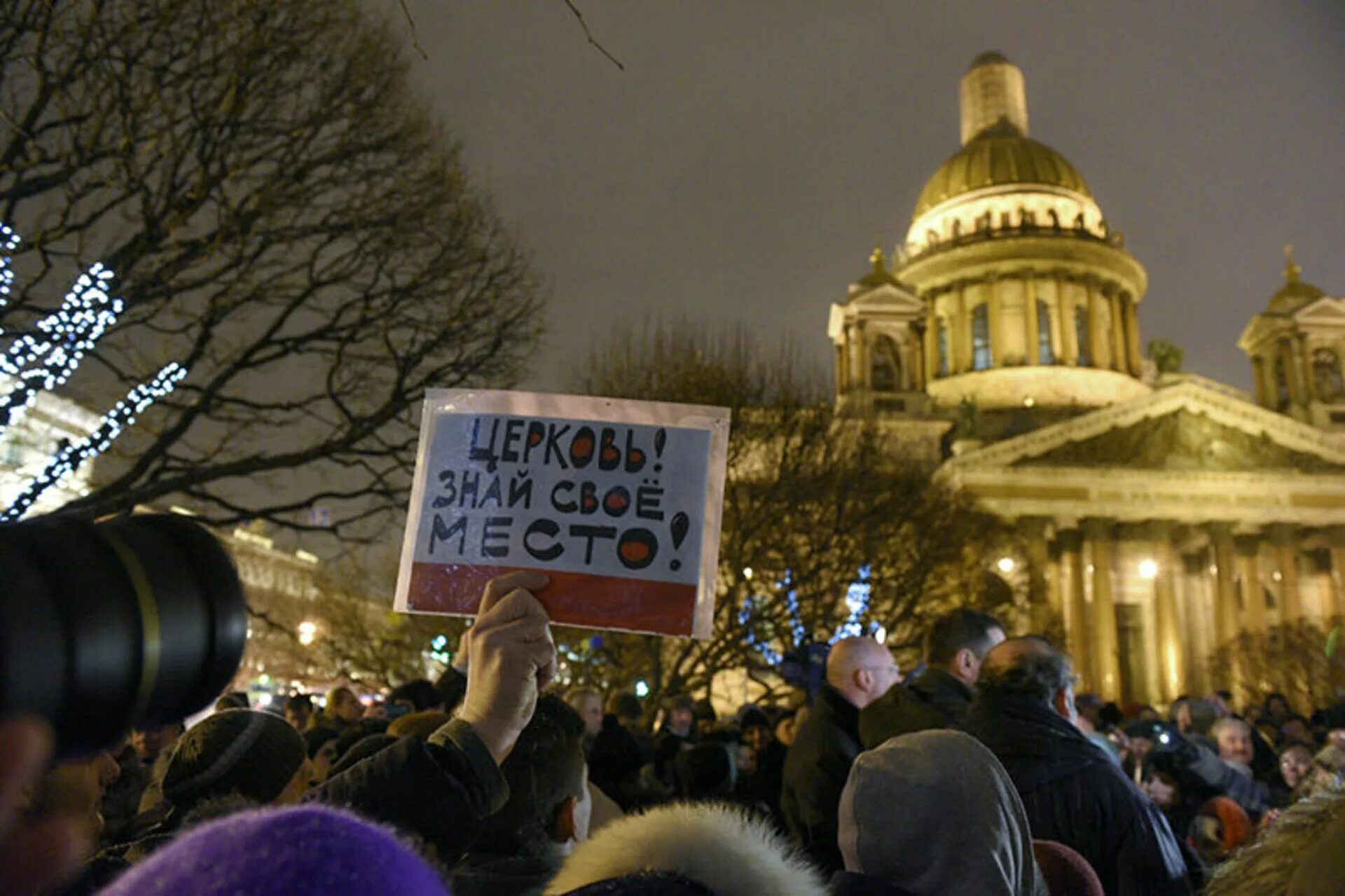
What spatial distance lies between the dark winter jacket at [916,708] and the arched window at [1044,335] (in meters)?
58.2

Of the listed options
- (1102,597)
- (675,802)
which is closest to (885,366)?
(1102,597)

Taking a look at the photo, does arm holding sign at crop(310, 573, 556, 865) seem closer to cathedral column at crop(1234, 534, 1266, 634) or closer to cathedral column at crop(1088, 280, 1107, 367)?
cathedral column at crop(1234, 534, 1266, 634)

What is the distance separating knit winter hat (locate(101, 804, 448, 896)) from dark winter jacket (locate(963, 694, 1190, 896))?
2836 millimetres

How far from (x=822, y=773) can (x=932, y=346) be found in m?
59.8

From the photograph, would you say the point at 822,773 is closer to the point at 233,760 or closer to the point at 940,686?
the point at 940,686

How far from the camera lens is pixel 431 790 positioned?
2197 mm

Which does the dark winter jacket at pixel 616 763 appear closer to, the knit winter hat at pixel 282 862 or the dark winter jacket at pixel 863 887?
the dark winter jacket at pixel 863 887

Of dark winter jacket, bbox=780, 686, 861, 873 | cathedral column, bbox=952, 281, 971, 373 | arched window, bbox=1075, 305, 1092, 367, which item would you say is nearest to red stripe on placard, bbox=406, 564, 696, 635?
dark winter jacket, bbox=780, 686, 861, 873

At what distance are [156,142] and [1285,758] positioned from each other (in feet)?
33.7

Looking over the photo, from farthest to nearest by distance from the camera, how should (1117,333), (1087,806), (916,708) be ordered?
1. (1117,333)
2. (916,708)
3. (1087,806)

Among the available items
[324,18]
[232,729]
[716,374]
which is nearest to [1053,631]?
[716,374]

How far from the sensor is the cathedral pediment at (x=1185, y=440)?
47.0 m

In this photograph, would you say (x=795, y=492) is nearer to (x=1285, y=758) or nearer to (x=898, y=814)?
(x=1285, y=758)

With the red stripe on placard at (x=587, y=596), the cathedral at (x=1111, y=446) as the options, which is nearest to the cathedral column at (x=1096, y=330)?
the cathedral at (x=1111, y=446)
